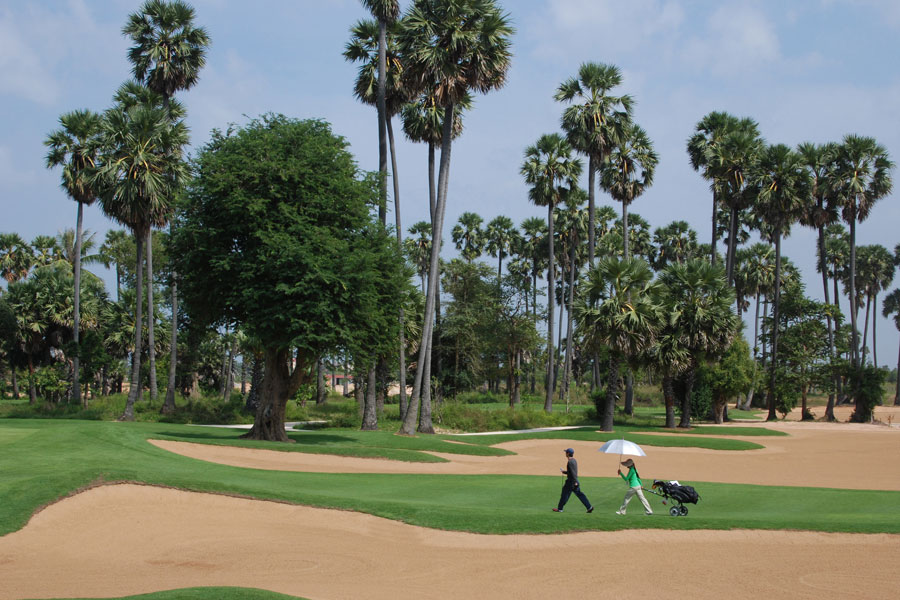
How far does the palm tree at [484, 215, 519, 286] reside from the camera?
87562mm

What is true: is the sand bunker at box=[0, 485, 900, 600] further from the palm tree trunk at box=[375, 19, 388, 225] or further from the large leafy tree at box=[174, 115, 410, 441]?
the palm tree trunk at box=[375, 19, 388, 225]

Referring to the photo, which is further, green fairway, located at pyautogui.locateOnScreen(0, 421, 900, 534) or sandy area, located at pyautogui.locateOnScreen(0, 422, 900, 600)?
green fairway, located at pyautogui.locateOnScreen(0, 421, 900, 534)

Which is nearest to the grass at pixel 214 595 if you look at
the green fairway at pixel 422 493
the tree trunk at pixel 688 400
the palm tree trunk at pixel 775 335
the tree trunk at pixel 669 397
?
the green fairway at pixel 422 493

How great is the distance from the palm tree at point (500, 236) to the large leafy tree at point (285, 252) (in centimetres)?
5610

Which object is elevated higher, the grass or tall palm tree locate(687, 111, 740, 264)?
tall palm tree locate(687, 111, 740, 264)

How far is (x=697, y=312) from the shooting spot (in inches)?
1946

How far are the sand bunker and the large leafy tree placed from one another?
42.7 ft

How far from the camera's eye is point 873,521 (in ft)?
52.7

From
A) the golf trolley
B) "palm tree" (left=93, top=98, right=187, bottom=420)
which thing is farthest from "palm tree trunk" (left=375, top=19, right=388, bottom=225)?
the golf trolley

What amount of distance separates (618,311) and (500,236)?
142ft

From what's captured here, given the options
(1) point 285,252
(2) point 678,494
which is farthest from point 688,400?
(2) point 678,494

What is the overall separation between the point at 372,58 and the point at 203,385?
3974cm

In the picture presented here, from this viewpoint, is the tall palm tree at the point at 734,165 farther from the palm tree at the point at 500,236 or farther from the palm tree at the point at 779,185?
the palm tree at the point at 500,236

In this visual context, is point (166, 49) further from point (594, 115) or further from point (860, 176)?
point (860, 176)
